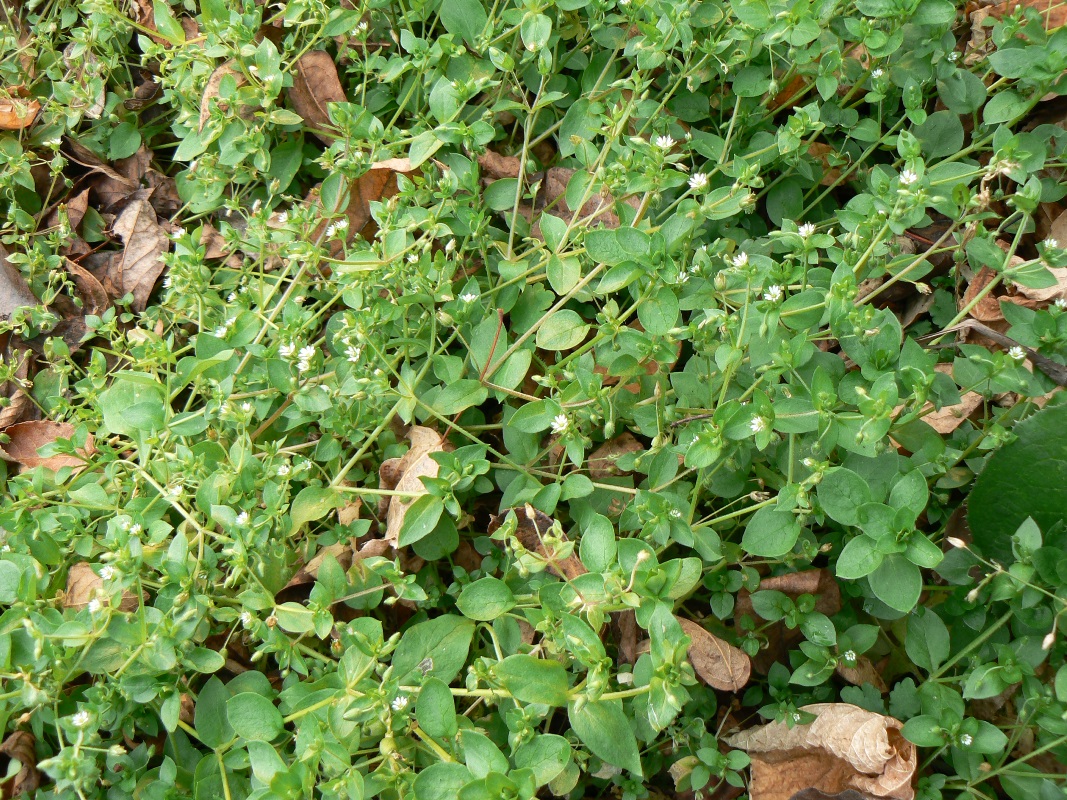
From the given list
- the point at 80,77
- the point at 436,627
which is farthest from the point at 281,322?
the point at 80,77

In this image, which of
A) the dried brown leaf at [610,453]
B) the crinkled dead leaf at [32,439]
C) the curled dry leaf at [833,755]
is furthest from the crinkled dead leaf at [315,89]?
the curled dry leaf at [833,755]

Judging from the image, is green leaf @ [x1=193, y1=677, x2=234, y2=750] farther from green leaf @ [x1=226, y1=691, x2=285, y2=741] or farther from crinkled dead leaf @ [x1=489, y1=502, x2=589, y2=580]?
crinkled dead leaf @ [x1=489, y1=502, x2=589, y2=580]

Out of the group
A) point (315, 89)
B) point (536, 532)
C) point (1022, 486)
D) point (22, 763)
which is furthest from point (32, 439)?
point (1022, 486)

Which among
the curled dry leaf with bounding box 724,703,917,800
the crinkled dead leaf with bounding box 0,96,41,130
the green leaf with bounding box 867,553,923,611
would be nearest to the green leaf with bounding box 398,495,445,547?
the curled dry leaf with bounding box 724,703,917,800

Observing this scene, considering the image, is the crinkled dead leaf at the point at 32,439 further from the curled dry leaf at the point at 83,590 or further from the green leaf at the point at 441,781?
the green leaf at the point at 441,781

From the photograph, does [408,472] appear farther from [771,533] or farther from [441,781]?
[771,533]

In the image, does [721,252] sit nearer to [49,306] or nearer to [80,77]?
[49,306]

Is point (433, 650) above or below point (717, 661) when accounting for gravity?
above
